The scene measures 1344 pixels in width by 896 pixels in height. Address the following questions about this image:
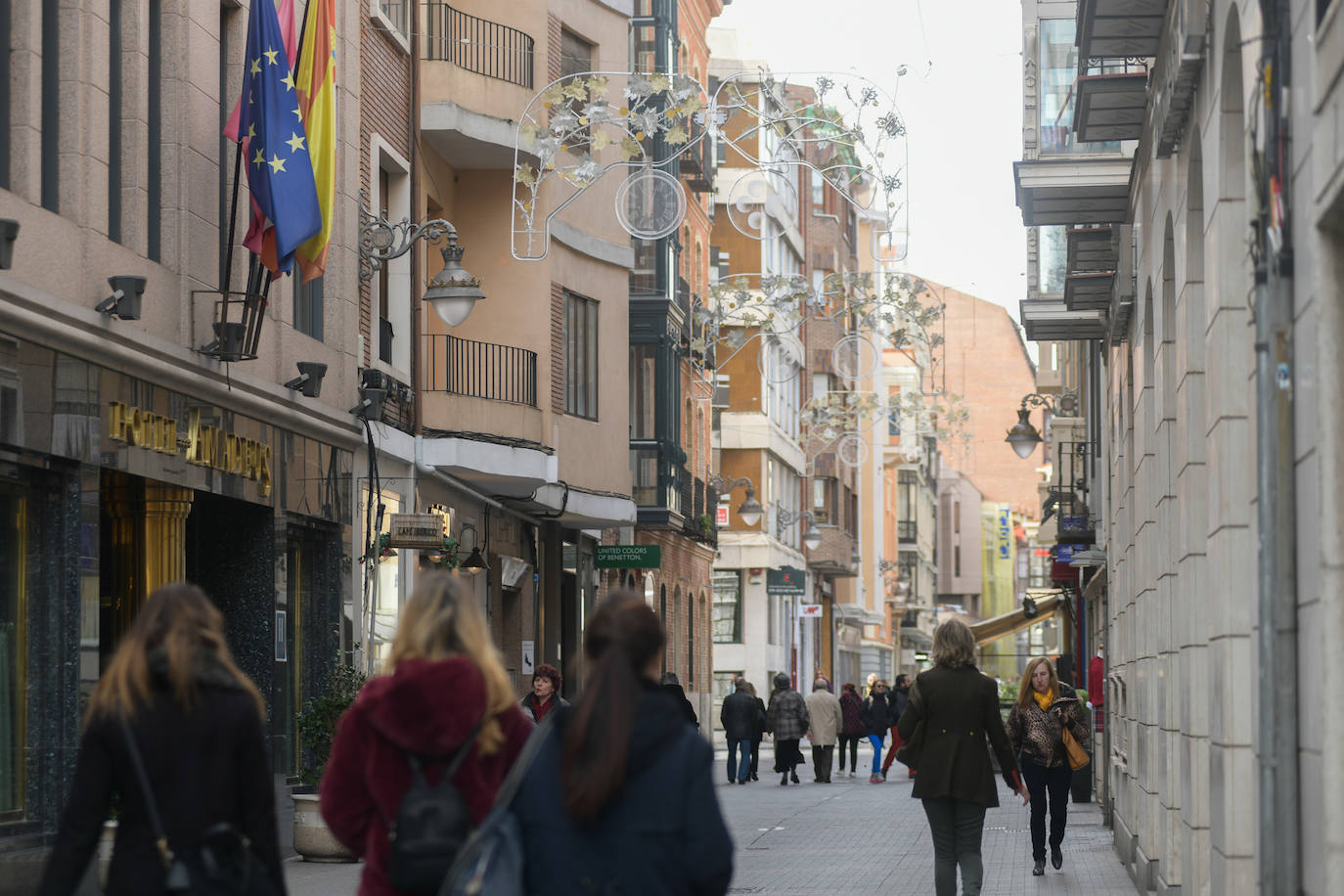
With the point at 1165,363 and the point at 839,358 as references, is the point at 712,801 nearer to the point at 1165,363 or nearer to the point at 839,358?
the point at 1165,363

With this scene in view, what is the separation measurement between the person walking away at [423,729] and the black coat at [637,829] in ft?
2.14

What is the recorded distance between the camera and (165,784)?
254 inches

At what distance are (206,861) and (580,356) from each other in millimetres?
22637

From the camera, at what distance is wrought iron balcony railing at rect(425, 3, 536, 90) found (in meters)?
24.8

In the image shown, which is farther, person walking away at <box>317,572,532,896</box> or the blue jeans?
the blue jeans

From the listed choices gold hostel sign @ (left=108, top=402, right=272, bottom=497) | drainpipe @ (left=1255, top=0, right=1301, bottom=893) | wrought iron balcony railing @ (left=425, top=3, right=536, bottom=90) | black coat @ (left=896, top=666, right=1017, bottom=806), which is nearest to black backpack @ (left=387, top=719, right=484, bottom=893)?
drainpipe @ (left=1255, top=0, right=1301, bottom=893)

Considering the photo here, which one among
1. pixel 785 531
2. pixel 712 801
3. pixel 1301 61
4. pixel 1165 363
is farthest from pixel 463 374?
pixel 785 531

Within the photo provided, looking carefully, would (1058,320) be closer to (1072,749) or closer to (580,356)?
(580,356)

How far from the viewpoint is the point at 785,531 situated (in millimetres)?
63094

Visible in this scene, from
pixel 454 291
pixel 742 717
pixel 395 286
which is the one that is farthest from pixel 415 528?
pixel 742 717

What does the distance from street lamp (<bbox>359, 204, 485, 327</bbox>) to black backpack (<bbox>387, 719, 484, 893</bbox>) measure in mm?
13285

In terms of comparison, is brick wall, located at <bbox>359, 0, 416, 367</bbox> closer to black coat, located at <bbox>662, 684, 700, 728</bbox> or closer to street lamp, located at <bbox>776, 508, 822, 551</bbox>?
black coat, located at <bbox>662, 684, 700, 728</bbox>

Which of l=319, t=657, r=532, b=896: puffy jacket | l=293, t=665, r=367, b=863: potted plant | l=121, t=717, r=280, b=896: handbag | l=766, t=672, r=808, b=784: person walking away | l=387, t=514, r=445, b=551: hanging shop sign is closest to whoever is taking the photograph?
l=319, t=657, r=532, b=896: puffy jacket

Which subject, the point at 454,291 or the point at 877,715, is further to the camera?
the point at 877,715
